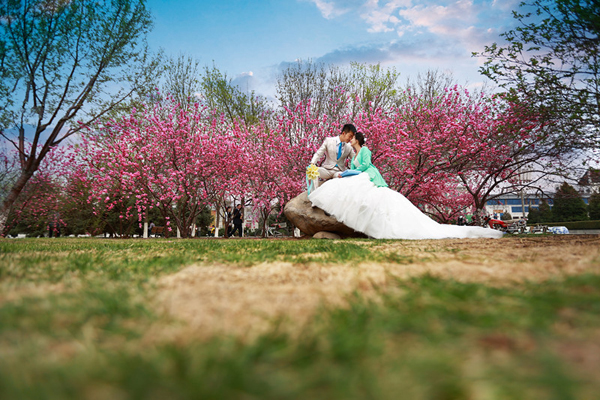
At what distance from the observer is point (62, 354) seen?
0.86 metres

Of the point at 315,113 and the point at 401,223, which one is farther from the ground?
the point at 315,113

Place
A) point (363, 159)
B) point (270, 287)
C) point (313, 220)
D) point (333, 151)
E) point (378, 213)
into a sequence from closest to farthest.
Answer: point (270, 287)
point (378, 213)
point (313, 220)
point (363, 159)
point (333, 151)

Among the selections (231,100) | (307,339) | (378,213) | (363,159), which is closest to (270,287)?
(307,339)

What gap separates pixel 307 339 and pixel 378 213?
22.7 feet

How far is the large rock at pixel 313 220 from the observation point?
873cm

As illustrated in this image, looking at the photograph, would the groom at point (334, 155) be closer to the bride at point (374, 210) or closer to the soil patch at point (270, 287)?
the bride at point (374, 210)

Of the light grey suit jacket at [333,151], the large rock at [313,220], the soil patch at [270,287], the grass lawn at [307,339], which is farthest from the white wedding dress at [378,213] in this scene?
the grass lawn at [307,339]

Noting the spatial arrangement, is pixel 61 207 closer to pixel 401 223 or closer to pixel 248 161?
pixel 248 161

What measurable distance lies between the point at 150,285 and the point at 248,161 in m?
13.5

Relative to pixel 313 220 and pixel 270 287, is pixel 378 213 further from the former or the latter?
pixel 270 287

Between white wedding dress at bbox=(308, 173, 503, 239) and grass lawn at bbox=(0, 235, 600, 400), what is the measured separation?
5.58m

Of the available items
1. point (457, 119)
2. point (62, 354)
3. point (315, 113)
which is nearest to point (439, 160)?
point (457, 119)

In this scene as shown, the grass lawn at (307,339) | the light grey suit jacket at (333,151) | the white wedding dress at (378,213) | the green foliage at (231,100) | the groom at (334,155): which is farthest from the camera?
the green foliage at (231,100)

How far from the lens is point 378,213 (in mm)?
7590
